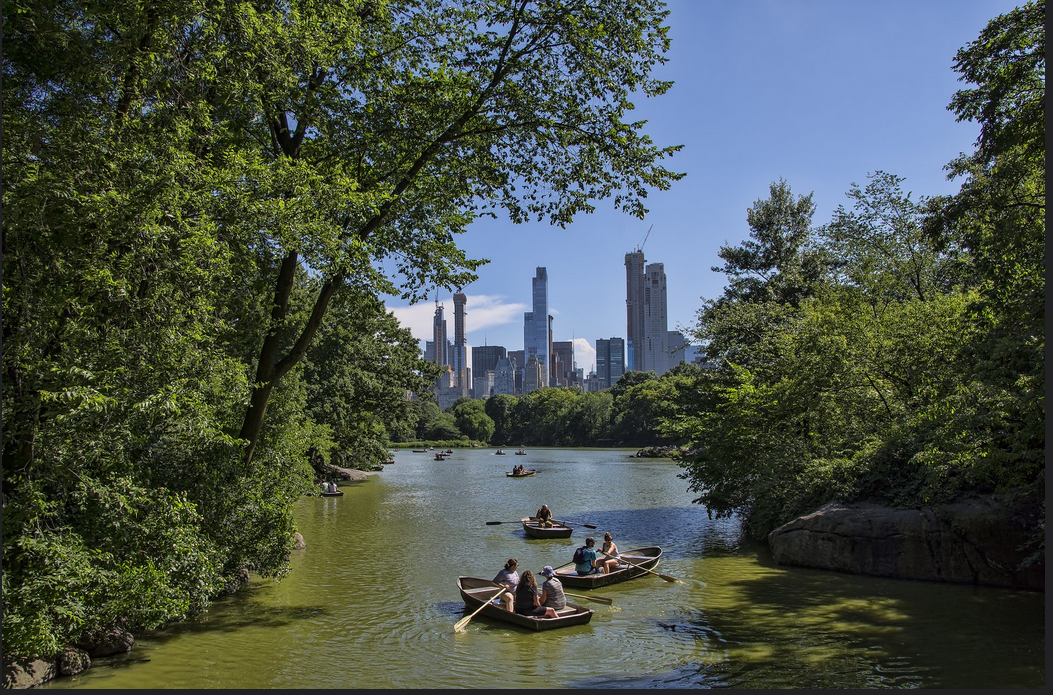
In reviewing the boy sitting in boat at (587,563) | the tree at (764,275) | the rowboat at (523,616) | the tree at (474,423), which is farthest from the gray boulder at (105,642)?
the tree at (474,423)

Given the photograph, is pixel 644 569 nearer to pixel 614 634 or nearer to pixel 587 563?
pixel 587 563

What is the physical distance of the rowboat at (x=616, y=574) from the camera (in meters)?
15.1

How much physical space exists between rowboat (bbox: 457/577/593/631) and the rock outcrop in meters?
6.66

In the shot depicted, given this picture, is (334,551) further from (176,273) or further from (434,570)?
(176,273)

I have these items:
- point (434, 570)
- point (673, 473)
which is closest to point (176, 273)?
point (434, 570)

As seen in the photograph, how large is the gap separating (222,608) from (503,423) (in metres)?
115

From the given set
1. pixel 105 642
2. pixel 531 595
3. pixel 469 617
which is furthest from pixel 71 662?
pixel 531 595

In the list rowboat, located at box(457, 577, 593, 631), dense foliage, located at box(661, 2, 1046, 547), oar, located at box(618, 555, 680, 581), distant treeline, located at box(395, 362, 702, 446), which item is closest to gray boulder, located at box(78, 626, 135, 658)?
rowboat, located at box(457, 577, 593, 631)

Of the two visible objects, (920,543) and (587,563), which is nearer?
(920,543)

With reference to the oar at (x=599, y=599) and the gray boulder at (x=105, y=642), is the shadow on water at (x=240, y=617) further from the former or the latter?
the oar at (x=599, y=599)

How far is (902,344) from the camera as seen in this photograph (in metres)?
17.2

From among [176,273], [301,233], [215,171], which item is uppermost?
[215,171]

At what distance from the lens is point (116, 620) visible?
10.1 metres

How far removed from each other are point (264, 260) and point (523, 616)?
7427 mm
